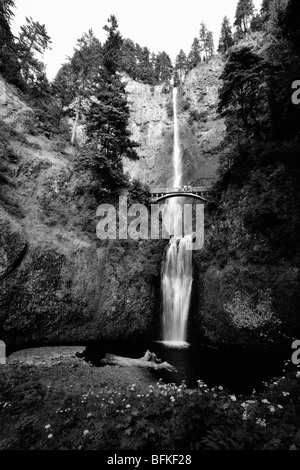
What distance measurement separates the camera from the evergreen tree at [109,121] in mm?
17391

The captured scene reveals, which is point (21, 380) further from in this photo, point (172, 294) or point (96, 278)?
point (172, 294)

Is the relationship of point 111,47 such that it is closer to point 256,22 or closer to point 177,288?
point 177,288

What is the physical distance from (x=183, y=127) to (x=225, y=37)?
33.1 metres

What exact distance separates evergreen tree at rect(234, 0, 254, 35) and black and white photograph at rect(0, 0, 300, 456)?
57.7m

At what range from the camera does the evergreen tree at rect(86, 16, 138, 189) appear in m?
17.4

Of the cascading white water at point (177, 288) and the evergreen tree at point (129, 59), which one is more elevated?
the evergreen tree at point (129, 59)

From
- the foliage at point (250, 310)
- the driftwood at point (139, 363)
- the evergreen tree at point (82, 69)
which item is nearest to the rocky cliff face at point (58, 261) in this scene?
the driftwood at point (139, 363)

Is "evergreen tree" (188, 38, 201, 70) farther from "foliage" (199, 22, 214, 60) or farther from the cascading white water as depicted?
the cascading white water

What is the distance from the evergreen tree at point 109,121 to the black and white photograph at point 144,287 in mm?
115

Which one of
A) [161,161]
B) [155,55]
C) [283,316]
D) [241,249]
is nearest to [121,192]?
[241,249]

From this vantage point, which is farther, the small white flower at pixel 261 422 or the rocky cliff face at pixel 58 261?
the rocky cliff face at pixel 58 261

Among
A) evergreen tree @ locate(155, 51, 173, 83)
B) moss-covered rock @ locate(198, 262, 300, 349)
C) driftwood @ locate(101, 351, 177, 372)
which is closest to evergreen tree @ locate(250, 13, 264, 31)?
evergreen tree @ locate(155, 51, 173, 83)

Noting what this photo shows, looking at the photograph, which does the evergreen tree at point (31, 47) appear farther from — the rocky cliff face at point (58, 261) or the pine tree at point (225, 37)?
the pine tree at point (225, 37)

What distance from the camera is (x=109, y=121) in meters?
17.8
